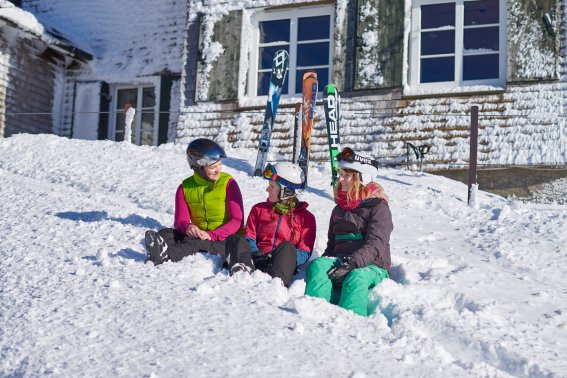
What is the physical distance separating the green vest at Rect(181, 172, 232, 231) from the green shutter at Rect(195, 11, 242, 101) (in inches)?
237

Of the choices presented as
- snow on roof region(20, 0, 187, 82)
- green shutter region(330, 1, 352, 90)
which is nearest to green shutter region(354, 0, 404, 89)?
green shutter region(330, 1, 352, 90)

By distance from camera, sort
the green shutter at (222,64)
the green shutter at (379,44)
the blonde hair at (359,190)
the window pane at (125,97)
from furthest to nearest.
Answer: the window pane at (125,97) < the green shutter at (222,64) < the green shutter at (379,44) < the blonde hair at (359,190)

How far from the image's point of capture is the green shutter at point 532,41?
9.37 meters

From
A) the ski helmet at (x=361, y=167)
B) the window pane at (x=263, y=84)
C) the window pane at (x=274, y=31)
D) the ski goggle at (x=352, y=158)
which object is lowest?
the ski helmet at (x=361, y=167)

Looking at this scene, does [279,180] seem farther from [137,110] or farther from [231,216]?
[137,110]

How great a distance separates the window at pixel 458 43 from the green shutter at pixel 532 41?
0.84ft

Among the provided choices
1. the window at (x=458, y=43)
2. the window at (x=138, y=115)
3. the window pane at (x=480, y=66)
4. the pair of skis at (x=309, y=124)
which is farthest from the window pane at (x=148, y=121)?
the window pane at (x=480, y=66)

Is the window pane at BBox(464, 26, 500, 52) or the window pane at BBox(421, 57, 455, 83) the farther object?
the window pane at BBox(421, 57, 455, 83)

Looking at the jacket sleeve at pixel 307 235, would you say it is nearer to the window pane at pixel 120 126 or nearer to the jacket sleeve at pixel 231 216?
the jacket sleeve at pixel 231 216

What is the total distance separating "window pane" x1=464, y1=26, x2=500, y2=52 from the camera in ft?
32.8

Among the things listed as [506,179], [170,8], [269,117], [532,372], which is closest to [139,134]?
[170,8]

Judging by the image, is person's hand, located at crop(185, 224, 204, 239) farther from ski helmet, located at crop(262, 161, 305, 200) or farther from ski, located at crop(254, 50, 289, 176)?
ski, located at crop(254, 50, 289, 176)

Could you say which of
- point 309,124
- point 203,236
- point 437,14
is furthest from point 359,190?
point 437,14

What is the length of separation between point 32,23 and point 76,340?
33.9 ft
